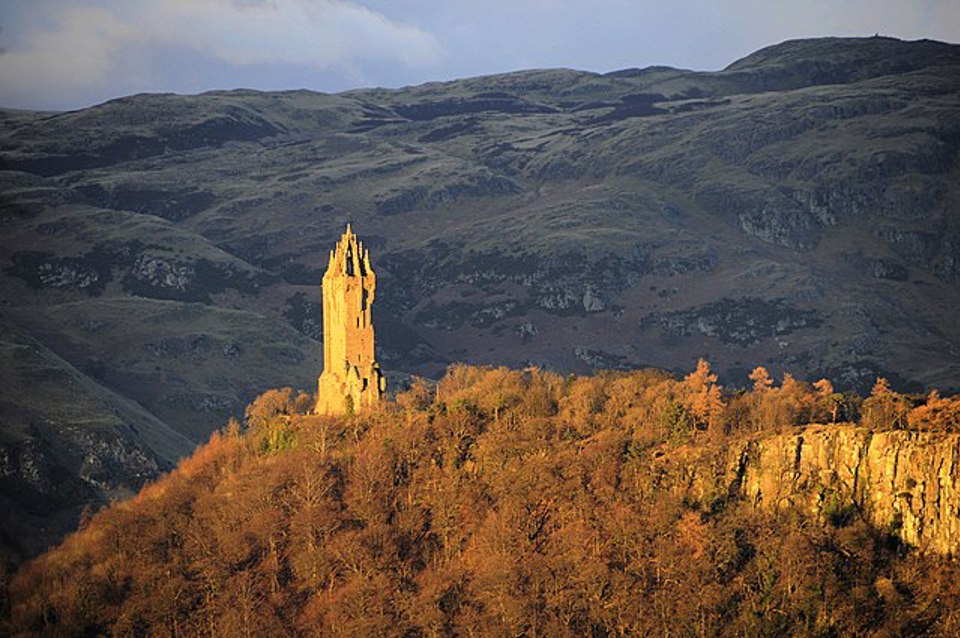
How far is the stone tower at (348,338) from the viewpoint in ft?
511

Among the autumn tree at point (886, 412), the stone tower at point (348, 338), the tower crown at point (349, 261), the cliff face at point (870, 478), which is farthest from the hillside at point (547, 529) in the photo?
the tower crown at point (349, 261)

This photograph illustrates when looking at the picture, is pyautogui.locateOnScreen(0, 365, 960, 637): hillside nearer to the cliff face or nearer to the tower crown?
the cliff face

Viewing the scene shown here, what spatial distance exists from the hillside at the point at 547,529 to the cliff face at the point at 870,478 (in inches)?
6.8

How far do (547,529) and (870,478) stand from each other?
26.6 metres

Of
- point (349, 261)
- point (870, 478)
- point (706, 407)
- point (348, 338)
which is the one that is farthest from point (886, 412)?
point (349, 261)

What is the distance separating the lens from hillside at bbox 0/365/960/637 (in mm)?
115875

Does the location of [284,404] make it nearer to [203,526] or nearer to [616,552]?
[203,526]

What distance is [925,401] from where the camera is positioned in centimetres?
13738

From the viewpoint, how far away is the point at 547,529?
130625 millimetres

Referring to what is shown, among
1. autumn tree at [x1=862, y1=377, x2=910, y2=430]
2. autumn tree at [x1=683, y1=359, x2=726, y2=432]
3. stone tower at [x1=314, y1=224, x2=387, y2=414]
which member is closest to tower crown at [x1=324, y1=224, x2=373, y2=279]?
stone tower at [x1=314, y1=224, x2=387, y2=414]

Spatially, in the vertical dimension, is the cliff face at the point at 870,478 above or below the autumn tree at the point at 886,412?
below

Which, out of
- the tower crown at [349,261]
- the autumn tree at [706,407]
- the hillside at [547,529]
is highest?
the tower crown at [349,261]

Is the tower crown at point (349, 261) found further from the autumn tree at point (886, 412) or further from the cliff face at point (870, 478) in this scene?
the autumn tree at point (886, 412)

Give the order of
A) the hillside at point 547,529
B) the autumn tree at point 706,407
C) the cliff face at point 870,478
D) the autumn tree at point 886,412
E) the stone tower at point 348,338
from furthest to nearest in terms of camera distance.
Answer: the stone tower at point 348,338 < the autumn tree at point 706,407 < the autumn tree at point 886,412 < the hillside at point 547,529 < the cliff face at point 870,478
